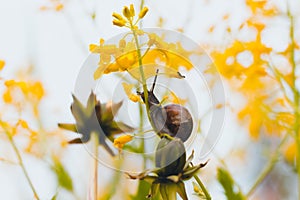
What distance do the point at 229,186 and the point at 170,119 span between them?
0.17m

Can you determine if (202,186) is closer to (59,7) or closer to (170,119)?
(170,119)

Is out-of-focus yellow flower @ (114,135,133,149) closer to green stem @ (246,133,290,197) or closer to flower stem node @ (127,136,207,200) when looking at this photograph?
flower stem node @ (127,136,207,200)

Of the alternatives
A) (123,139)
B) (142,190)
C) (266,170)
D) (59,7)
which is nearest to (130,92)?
(123,139)

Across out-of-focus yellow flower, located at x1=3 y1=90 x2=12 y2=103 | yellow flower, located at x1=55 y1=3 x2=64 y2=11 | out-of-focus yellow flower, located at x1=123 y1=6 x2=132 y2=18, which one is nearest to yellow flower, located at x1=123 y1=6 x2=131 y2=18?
out-of-focus yellow flower, located at x1=123 y1=6 x2=132 y2=18

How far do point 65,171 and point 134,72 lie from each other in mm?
214

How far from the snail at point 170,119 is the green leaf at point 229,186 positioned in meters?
0.15

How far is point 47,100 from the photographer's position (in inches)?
27.6

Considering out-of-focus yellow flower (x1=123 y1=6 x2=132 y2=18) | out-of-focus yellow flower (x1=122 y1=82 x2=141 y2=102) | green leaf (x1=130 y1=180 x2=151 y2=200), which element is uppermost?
out-of-focus yellow flower (x1=123 y1=6 x2=132 y2=18)

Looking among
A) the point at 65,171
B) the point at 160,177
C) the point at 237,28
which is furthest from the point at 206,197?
the point at 237,28

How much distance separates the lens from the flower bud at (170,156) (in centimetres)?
39

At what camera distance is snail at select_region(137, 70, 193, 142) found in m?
0.39

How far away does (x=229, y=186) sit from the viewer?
54 cm

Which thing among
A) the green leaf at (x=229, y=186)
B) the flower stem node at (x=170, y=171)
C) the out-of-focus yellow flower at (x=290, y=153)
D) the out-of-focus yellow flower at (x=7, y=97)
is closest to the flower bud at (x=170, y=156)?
the flower stem node at (x=170, y=171)

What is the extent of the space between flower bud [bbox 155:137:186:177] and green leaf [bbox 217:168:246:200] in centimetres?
13
